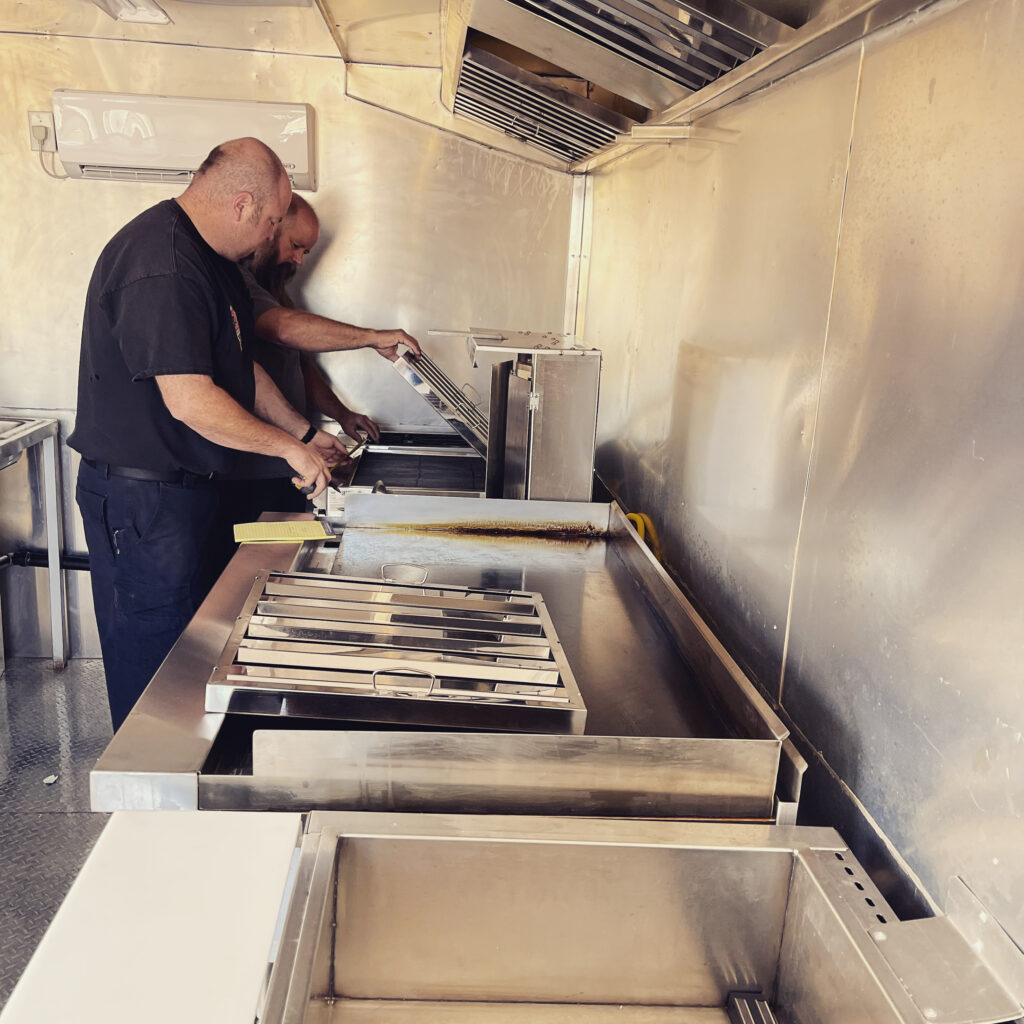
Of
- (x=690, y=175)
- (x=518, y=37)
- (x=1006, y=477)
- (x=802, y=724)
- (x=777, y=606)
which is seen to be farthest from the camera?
(x=690, y=175)

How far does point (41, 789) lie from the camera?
8.76ft

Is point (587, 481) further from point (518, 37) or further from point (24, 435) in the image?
point (24, 435)

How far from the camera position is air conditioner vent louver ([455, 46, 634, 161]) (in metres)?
2.17

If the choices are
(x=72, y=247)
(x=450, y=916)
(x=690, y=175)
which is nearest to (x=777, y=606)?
Answer: (x=450, y=916)

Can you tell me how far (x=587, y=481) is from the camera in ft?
6.84

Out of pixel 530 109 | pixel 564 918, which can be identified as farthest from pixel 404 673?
pixel 530 109

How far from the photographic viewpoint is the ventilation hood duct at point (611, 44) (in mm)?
1258

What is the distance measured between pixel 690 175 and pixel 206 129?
200 centimetres

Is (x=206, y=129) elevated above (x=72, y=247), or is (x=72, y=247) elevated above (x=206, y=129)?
(x=206, y=129)

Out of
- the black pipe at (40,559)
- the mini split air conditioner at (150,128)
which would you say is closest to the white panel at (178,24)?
the mini split air conditioner at (150,128)

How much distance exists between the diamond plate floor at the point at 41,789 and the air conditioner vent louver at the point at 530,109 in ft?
7.13

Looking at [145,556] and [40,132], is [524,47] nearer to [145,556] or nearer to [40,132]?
[145,556]

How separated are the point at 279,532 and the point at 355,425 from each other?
141 centimetres

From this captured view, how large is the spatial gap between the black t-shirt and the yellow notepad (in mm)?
381
